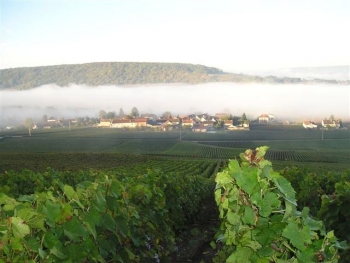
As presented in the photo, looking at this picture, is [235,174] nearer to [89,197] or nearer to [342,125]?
[89,197]

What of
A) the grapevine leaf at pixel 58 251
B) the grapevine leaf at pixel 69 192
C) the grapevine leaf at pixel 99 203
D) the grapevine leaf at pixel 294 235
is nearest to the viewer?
the grapevine leaf at pixel 294 235

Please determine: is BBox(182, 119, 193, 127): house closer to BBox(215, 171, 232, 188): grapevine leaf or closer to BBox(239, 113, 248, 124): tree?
BBox(239, 113, 248, 124): tree

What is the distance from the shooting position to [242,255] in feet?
9.87

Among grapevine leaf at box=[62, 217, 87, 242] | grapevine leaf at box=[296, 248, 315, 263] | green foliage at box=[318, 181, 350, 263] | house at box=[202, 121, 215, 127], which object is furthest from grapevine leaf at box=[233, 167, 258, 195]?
house at box=[202, 121, 215, 127]

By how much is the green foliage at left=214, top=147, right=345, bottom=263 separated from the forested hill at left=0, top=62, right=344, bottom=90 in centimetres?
10427

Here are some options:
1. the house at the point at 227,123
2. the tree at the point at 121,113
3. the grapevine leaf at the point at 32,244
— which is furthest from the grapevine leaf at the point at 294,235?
the tree at the point at 121,113

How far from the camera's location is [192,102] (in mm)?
127750

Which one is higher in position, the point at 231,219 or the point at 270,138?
the point at 231,219

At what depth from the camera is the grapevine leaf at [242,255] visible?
3.00m

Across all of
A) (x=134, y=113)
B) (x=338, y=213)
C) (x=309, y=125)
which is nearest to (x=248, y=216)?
(x=338, y=213)

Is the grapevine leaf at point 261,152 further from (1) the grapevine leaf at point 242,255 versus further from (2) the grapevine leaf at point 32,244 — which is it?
(2) the grapevine leaf at point 32,244

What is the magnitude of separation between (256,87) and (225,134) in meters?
40.3

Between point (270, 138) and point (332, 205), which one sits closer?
point (332, 205)

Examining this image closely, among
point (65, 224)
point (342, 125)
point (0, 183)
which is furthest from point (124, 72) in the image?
point (65, 224)
